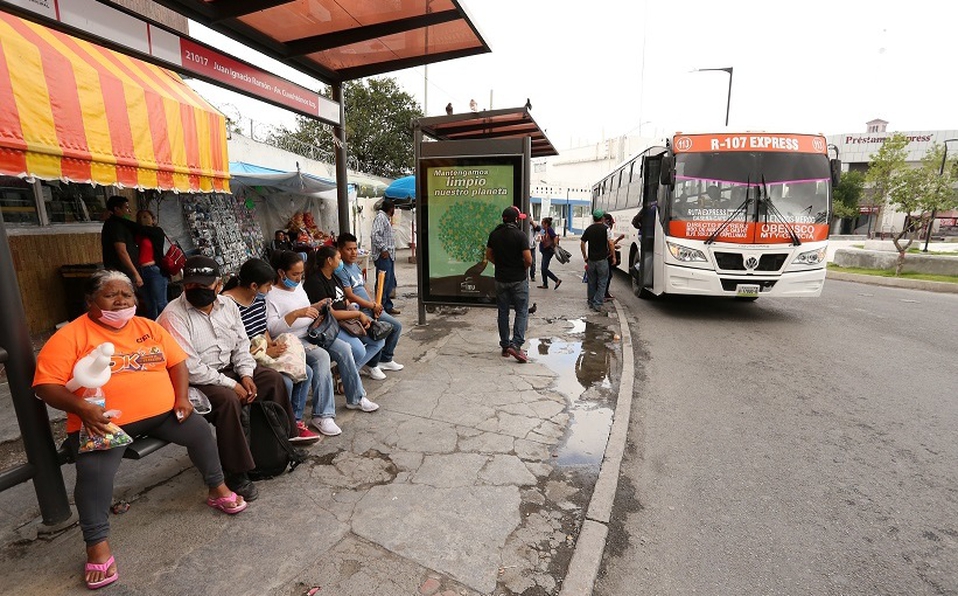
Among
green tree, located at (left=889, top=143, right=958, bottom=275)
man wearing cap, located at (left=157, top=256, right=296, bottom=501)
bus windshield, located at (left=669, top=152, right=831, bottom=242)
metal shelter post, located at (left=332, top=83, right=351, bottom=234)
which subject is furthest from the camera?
green tree, located at (left=889, top=143, right=958, bottom=275)

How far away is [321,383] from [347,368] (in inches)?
13.5

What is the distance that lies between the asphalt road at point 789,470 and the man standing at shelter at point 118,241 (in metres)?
6.01

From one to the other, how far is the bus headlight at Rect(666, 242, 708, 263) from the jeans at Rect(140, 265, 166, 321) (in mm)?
7687

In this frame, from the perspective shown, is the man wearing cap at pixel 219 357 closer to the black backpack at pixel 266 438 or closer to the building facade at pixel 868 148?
the black backpack at pixel 266 438

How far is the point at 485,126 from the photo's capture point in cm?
910

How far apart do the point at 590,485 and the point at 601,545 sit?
61 cm

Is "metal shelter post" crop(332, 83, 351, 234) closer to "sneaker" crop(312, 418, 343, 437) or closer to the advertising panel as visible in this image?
the advertising panel

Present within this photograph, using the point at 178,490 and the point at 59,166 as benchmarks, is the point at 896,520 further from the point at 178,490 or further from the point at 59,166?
the point at 59,166

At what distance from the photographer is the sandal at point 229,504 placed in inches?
109

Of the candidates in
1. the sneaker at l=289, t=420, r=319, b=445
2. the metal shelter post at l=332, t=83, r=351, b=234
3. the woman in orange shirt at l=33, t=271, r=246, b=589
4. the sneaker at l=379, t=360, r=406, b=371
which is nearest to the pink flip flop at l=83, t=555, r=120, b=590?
the woman in orange shirt at l=33, t=271, r=246, b=589

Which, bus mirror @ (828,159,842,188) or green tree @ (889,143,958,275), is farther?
green tree @ (889,143,958,275)

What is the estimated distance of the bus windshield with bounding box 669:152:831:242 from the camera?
748 cm

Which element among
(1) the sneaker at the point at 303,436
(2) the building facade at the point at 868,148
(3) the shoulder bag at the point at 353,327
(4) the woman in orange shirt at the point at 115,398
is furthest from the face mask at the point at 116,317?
(2) the building facade at the point at 868,148

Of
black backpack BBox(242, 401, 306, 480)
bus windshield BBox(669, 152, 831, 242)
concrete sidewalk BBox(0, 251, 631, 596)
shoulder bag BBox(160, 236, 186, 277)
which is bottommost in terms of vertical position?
concrete sidewalk BBox(0, 251, 631, 596)
